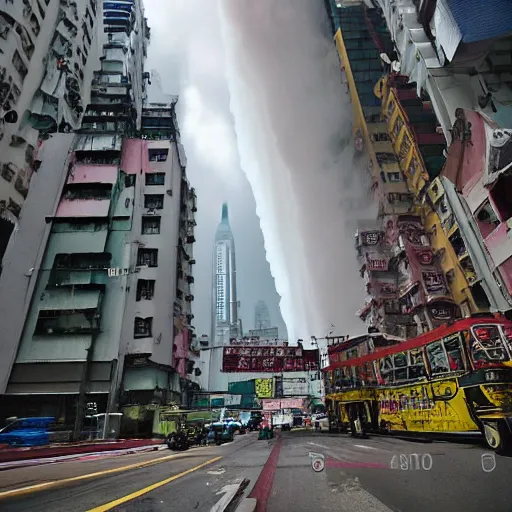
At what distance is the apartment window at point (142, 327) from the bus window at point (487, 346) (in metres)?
31.7

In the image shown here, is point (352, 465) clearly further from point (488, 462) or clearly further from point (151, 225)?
point (151, 225)

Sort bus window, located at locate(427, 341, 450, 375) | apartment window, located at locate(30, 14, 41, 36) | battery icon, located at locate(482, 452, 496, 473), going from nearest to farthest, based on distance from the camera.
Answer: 1. battery icon, located at locate(482, 452, 496, 473)
2. bus window, located at locate(427, 341, 450, 375)
3. apartment window, located at locate(30, 14, 41, 36)

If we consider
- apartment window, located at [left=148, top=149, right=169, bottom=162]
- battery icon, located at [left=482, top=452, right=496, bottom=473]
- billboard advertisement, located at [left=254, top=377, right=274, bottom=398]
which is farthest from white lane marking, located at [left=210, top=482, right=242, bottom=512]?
billboard advertisement, located at [left=254, top=377, right=274, bottom=398]

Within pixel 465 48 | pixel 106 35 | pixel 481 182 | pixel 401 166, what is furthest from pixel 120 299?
pixel 106 35

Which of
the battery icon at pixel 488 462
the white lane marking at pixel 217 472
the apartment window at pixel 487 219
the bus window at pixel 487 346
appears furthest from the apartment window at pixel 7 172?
the apartment window at pixel 487 219

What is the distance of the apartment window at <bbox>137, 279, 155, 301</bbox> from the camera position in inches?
1482

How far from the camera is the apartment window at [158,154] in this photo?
46875 mm

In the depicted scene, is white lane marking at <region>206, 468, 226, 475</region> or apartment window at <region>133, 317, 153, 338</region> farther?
apartment window at <region>133, 317, 153, 338</region>

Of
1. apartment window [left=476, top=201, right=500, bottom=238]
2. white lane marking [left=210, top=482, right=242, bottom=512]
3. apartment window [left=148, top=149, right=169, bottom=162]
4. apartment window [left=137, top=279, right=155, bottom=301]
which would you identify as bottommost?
white lane marking [left=210, top=482, right=242, bottom=512]

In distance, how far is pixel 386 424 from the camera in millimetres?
15508

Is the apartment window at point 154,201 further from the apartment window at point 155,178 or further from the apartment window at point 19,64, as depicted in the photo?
the apartment window at point 19,64

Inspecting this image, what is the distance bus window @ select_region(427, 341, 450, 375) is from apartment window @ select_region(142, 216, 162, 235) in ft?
118

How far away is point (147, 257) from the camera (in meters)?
40.4

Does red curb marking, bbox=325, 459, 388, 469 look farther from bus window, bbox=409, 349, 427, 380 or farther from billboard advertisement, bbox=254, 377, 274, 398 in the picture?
billboard advertisement, bbox=254, 377, 274, 398
